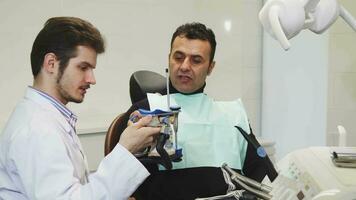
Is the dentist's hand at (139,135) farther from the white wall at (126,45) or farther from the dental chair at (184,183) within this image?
the white wall at (126,45)

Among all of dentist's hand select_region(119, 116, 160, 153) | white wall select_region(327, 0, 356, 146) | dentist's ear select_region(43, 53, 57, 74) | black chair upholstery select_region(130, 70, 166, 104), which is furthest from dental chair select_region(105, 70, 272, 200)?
white wall select_region(327, 0, 356, 146)

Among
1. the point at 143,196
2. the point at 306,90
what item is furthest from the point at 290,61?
the point at 143,196

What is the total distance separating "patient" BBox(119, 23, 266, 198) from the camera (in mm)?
1456

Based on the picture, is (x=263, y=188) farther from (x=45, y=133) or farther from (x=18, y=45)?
(x=18, y=45)

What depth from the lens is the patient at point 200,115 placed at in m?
1.46

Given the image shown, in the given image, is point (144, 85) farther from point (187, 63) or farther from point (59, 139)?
point (59, 139)

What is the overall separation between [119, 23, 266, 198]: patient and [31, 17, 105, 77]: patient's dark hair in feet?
1.39

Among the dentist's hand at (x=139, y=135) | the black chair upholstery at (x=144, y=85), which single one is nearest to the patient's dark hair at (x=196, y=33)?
the black chair upholstery at (x=144, y=85)

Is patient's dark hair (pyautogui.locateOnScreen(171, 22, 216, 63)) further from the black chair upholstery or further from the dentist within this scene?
the dentist

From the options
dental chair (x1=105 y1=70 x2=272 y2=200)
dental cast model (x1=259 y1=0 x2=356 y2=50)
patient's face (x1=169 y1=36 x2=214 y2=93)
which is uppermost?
dental cast model (x1=259 y1=0 x2=356 y2=50)

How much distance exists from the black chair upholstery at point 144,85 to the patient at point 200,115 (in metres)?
0.11

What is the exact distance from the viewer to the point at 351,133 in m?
2.06

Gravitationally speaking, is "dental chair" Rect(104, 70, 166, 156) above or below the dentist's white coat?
above

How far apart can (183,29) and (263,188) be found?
80 cm
